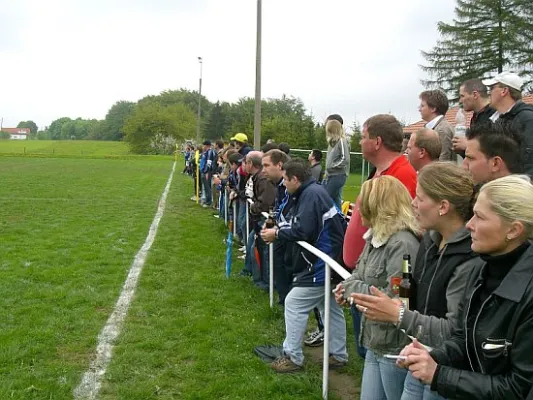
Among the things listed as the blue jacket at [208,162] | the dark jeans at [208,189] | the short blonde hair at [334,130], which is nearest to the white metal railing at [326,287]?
the short blonde hair at [334,130]

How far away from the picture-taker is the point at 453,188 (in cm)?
263

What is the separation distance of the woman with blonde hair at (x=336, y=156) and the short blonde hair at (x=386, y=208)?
4.60 metres

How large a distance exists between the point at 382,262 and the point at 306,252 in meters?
1.68

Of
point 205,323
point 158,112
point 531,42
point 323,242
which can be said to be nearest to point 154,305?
point 205,323

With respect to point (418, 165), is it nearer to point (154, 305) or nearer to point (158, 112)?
point (154, 305)

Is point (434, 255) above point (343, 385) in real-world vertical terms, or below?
above

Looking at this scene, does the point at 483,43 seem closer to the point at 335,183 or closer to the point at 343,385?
the point at 335,183

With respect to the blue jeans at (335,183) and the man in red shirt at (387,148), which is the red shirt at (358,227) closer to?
the man in red shirt at (387,148)

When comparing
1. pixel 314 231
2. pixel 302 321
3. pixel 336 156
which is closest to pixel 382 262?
pixel 314 231

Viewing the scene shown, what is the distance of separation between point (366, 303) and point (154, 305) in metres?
4.57

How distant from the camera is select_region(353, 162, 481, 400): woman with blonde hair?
8.01 feet

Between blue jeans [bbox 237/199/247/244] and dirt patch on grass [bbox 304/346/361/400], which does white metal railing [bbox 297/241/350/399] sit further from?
blue jeans [bbox 237/199/247/244]

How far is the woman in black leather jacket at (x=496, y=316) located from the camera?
193 cm

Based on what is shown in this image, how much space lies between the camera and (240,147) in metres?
11.3
